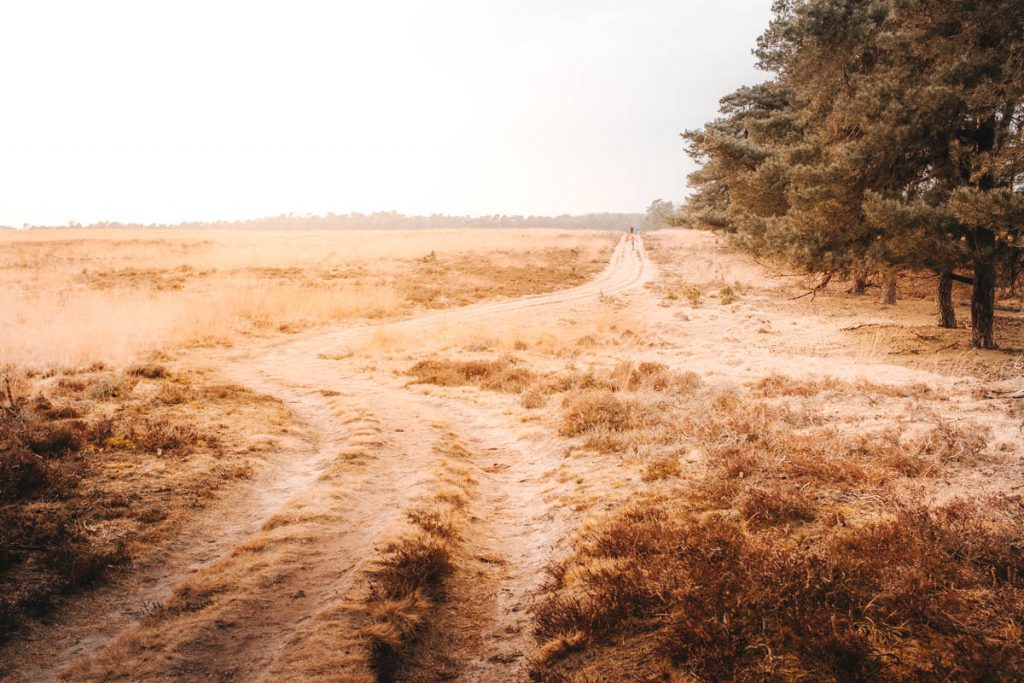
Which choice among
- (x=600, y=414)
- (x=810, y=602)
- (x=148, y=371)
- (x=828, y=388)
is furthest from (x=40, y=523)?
(x=828, y=388)

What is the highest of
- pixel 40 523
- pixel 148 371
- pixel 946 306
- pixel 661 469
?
pixel 946 306

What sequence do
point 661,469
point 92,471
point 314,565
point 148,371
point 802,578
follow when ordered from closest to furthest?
point 802,578
point 314,565
point 92,471
point 661,469
point 148,371

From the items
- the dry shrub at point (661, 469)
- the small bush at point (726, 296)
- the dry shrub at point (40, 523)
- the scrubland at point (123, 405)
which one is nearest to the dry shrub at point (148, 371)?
the scrubland at point (123, 405)

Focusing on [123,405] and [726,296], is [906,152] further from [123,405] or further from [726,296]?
[123,405]

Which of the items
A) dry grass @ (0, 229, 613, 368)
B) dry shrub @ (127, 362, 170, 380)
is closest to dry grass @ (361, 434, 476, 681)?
dry shrub @ (127, 362, 170, 380)

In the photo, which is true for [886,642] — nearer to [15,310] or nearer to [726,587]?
[726,587]

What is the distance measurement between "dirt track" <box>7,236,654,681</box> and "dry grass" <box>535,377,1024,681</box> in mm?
593

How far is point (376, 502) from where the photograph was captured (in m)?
5.45

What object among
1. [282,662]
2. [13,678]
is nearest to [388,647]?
[282,662]

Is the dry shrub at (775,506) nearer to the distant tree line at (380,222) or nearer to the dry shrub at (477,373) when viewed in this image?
the dry shrub at (477,373)

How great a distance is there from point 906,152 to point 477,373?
453 inches

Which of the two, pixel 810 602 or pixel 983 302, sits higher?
pixel 983 302

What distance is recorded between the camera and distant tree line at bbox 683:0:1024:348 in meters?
9.59

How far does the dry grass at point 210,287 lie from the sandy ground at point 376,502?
2462mm
